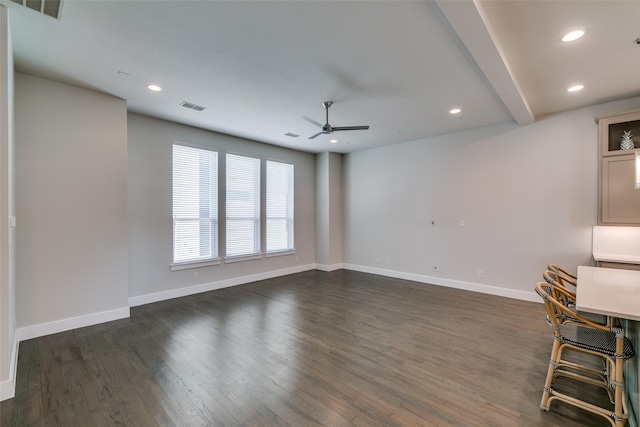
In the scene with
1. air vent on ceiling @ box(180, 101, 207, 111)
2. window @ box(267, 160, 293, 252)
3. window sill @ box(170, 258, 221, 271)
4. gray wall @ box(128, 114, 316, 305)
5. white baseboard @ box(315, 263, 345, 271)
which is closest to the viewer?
air vent on ceiling @ box(180, 101, 207, 111)

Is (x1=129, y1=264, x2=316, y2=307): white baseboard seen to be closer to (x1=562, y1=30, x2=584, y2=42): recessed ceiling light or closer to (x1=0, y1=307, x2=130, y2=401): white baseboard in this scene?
(x1=0, y1=307, x2=130, y2=401): white baseboard

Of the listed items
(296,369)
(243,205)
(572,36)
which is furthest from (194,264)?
(572,36)

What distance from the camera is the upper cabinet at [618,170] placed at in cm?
362

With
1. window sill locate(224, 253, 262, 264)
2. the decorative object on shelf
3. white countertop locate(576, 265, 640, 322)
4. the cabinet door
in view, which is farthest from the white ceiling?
window sill locate(224, 253, 262, 264)

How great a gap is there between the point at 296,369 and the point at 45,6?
361 cm

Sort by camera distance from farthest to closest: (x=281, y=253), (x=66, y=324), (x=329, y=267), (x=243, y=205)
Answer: (x=329, y=267) < (x=281, y=253) < (x=243, y=205) < (x=66, y=324)

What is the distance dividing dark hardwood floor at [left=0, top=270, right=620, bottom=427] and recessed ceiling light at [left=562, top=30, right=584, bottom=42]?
3.04 meters

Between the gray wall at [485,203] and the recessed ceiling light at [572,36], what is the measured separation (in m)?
2.31

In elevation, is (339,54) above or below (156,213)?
above

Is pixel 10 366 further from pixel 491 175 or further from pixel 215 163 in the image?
pixel 491 175

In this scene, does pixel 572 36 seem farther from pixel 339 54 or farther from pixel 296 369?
pixel 296 369

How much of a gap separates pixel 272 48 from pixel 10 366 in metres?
3.50

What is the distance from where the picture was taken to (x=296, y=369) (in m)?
2.60

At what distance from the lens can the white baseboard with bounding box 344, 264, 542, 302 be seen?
15.4ft
